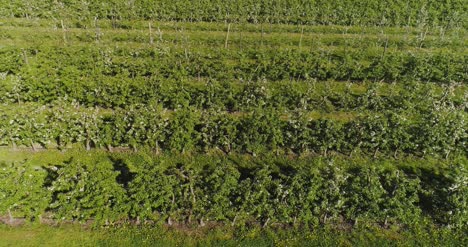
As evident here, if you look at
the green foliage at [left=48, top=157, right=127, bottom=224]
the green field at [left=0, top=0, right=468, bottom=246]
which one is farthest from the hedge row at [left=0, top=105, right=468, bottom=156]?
the green foliage at [left=48, top=157, right=127, bottom=224]

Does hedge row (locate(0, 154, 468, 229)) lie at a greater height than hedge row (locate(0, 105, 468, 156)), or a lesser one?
lesser

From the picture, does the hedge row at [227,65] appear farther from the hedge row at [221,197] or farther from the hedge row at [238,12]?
the hedge row at [221,197]

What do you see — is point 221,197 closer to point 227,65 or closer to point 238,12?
point 227,65

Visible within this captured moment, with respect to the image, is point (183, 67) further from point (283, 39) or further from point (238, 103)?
point (283, 39)

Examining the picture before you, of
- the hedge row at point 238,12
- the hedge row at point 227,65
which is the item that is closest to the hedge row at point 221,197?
the hedge row at point 227,65

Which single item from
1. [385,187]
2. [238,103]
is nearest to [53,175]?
[238,103]

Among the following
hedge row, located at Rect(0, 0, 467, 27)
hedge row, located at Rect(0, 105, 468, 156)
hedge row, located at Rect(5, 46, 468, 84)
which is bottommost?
hedge row, located at Rect(0, 105, 468, 156)

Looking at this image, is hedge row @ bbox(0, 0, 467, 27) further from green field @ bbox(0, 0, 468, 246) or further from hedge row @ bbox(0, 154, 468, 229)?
hedge row @ bbox(0, 154, 468, 229)
